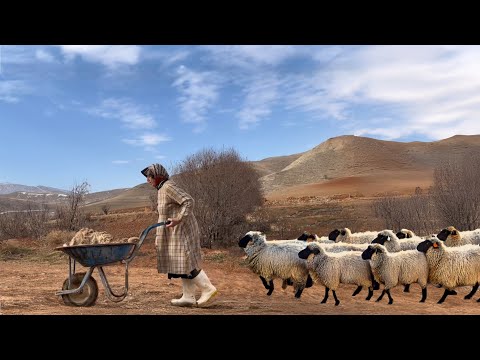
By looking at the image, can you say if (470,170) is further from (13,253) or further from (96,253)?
(13,253)

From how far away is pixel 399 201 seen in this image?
19969mm

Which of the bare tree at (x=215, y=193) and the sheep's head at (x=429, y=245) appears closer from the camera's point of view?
the sheep's head at (x=429, y=245)

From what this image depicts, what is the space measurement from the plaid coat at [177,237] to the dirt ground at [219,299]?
2.32 feet

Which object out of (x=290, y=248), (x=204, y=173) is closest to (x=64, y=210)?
(x=204, y=173)

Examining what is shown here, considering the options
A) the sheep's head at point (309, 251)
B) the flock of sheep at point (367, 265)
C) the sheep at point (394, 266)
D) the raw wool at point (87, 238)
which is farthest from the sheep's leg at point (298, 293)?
the raw wool at point (87, 238)

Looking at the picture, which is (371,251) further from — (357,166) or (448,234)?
(357,166)

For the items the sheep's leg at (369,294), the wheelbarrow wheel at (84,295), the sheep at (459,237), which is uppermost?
the sheep at (459,237)

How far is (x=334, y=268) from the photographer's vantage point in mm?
8758

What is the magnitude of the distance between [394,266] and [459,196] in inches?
376

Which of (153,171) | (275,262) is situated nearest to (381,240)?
(275,262)

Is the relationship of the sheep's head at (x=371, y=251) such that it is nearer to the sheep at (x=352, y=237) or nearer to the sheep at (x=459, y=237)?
the sheep at (x=459, y=237)

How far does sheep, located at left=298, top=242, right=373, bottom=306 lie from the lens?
877 centimetres

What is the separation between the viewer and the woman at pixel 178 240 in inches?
285

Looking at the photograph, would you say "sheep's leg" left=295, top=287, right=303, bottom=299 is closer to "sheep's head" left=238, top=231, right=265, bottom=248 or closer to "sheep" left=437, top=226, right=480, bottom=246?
"sheep's head" left=238, top=231, right=265, bottom=248
